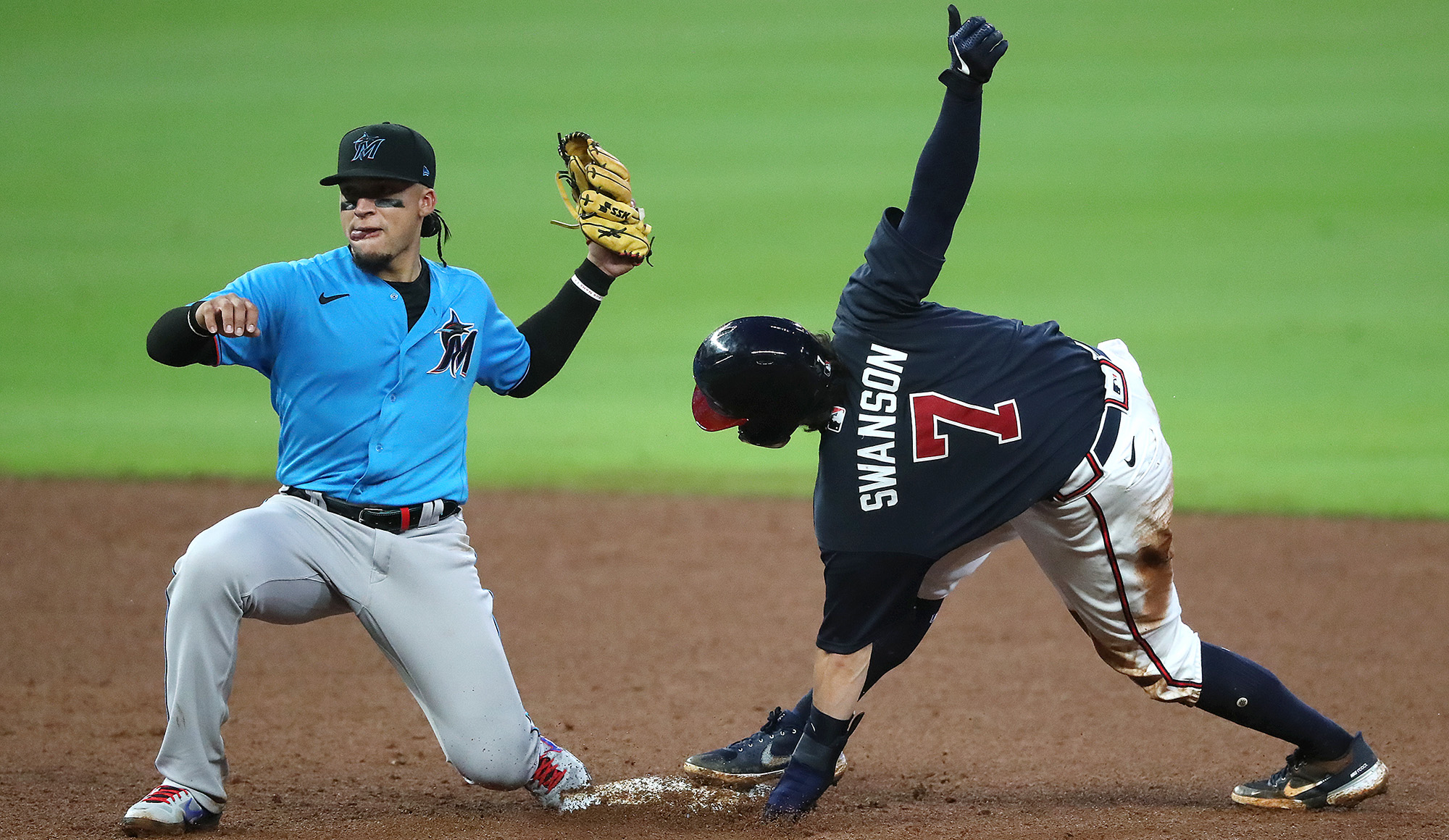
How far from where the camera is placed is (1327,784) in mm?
3352

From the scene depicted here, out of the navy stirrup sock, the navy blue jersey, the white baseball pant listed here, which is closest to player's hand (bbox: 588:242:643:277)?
the navy blue jersey

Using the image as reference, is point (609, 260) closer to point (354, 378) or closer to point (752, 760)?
point (354, 378)

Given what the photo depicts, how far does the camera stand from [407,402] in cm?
327

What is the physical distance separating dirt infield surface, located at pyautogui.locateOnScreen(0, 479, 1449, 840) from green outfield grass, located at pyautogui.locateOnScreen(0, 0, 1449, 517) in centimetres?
120

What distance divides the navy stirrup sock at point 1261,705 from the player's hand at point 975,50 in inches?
58.0

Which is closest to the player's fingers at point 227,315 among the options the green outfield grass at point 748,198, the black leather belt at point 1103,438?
the black leather belt at point 1103,438

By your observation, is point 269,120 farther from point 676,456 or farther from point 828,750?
point 828,750

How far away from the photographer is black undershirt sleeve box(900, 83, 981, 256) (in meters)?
2.98

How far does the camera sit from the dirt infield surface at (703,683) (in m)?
3.43

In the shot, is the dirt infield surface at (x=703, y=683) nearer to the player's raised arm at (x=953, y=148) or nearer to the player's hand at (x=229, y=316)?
the player's hand at (x=229, y=316)

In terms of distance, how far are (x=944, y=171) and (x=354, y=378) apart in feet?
4.81

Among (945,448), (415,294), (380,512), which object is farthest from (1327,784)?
(415,294)

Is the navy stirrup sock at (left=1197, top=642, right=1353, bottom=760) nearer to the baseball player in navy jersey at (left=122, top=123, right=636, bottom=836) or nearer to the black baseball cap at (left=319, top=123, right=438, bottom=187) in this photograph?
the baseball player in navy jersey at (left=122, top=123, right=636, bottom=836)

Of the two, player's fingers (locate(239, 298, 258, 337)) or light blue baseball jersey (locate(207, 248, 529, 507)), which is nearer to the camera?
player's fingers (locate(239, 298, 258, 337))
